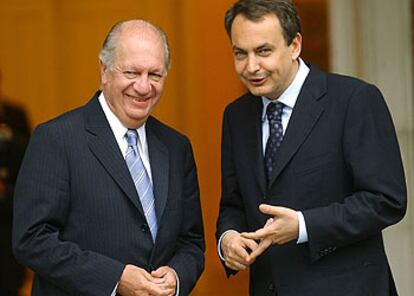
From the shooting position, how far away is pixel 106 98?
3889 mm

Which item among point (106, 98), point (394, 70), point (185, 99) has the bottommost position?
point (185, 99)

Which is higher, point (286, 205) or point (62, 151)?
point (62, 151)

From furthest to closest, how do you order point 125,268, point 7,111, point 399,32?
point 7,111 < point 399,32 < point 125,268

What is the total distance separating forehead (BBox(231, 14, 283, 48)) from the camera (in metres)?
3.79

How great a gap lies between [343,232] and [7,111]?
322cm

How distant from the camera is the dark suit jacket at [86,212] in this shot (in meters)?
3.67

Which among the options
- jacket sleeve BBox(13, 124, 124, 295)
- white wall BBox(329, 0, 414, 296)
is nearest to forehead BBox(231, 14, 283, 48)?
jacket sleeve BBox(13, 124, 124, 295)

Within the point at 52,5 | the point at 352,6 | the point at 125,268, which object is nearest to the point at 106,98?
the point at 125,268

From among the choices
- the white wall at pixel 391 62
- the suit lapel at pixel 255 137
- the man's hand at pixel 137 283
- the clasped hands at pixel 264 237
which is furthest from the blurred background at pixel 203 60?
the man's hand at pixel 137 283

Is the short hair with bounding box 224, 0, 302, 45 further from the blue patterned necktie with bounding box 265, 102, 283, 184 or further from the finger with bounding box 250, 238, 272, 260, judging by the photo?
the finger with bounding box 250, 238, 272, 260

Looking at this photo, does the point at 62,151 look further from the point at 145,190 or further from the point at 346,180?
the point at 346,180

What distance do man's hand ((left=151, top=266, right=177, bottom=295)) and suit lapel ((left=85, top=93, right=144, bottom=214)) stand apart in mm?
206

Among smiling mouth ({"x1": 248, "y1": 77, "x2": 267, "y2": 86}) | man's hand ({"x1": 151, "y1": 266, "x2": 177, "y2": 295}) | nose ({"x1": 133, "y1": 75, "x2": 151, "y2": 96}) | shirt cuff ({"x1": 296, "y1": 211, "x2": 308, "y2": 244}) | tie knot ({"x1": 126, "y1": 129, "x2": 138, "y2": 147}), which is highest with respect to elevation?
nose ({"x1": 133, "y1": 75, "x2": 151, "y2": 96})

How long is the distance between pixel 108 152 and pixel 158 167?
197 millimetres
